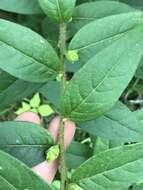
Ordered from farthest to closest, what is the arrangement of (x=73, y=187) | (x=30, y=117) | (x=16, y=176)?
(x=30, y=117), (x=73, y=187), (x=16, y=176)

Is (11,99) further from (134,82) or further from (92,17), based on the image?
(134,82)

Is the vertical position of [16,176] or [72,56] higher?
[72,56]

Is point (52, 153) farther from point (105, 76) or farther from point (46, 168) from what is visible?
point (105, 76)

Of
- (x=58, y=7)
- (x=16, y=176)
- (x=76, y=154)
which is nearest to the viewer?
(x=16, y=176)

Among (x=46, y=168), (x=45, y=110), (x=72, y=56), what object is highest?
(x=72, y=56)

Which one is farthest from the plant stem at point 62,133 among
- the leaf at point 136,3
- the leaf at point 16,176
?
the leaf at point 136,3

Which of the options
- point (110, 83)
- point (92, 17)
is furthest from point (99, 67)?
point (92, 17)

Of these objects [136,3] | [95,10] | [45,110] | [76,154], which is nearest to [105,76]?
[95,10]
